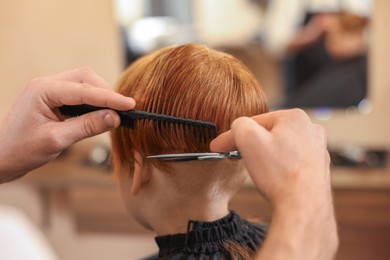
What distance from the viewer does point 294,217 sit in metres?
0.66

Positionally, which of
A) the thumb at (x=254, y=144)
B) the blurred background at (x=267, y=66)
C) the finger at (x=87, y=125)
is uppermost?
the thumb at (x=254, y=144)

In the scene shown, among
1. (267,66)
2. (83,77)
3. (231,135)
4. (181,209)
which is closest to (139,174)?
(181,209)

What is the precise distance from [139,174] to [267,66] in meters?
1.66

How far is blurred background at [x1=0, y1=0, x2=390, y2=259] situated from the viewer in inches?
93.4

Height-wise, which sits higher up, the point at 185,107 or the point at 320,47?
the point at 185,107

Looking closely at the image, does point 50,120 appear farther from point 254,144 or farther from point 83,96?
point 254,144

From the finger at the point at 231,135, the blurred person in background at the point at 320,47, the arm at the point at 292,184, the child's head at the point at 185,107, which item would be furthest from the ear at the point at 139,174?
the blurred person in background at the point at 320,47

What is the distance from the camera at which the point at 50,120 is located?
1.01 meters

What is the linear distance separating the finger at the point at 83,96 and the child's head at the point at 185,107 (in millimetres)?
85

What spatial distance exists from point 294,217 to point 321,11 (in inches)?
79.7

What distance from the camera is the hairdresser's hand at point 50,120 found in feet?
3.06

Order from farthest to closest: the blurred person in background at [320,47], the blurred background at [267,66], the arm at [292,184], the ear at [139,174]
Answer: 1. the blurred person in background at [320,47]
2. the blurred background at [267,66]
3. the ear at [139,174]
4. the arm at [292,184]

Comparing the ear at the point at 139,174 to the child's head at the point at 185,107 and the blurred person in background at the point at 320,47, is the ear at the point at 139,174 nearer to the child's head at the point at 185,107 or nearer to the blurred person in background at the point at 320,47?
the child's head at the point at 185,107

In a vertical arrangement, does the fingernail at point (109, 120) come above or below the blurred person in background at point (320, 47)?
above
